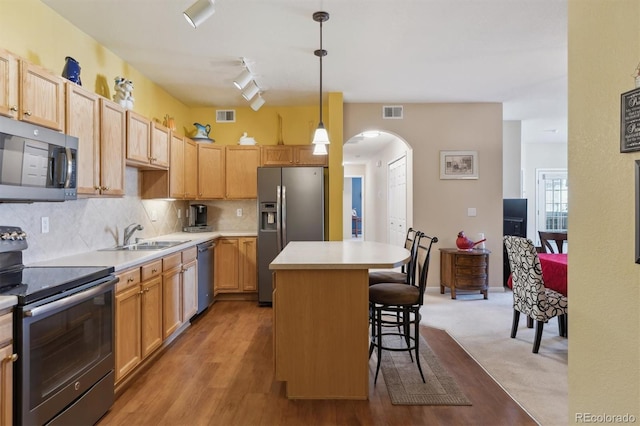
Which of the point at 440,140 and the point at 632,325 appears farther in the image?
the point at 440,140

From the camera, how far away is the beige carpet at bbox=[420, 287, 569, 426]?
2.48 m

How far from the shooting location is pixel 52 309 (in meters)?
1.83

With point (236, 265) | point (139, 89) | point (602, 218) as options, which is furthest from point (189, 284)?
point (602, 218)

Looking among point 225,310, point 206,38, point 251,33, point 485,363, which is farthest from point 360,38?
point 225,310

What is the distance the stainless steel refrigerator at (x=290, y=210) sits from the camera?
479cm

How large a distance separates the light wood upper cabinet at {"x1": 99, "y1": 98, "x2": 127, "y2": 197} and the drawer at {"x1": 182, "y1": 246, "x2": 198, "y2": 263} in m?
0.91

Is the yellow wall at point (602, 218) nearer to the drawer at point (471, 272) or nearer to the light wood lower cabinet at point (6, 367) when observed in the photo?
the light wood lower cabinet at point (6, 367)

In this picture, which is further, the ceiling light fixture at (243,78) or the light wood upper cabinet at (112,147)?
the ceiling light fixture at (243,78)

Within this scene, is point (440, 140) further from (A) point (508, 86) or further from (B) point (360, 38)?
(B) point (360, 38)

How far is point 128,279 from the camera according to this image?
2631 mm

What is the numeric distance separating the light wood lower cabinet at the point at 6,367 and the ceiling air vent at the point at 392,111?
15.5 feet

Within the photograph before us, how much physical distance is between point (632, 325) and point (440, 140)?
4658mm

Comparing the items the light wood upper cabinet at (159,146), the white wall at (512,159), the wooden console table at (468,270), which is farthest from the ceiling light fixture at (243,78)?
the white wall at (512,159)

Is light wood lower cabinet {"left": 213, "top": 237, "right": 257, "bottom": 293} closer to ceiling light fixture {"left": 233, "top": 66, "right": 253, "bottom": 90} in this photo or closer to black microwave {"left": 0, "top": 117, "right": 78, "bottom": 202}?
ceiling light fixture {"left": 233, "top": 66, "right": 253, "bottom": 90}
